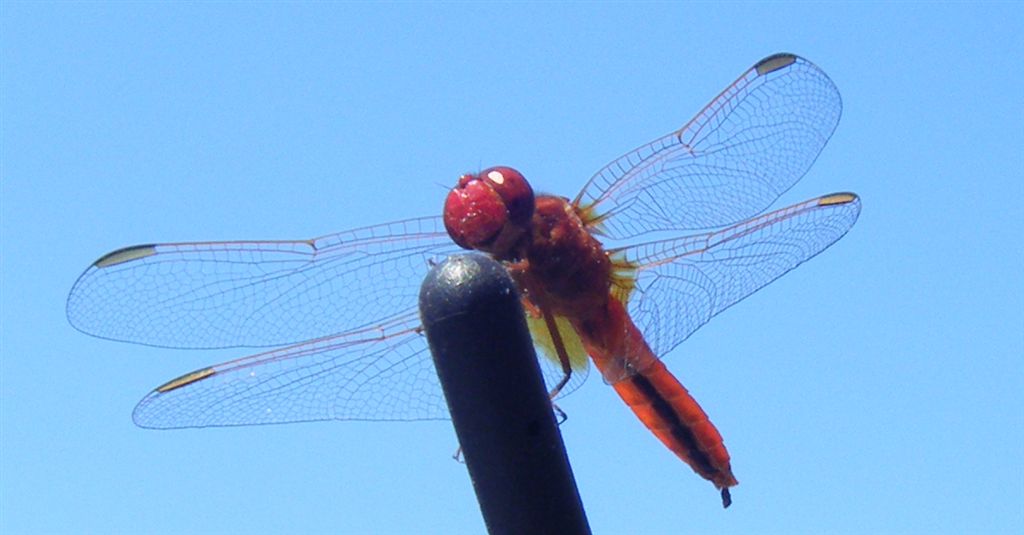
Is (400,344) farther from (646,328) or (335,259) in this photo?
(646,328)

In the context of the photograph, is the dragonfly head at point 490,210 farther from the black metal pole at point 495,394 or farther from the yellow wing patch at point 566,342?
the black metal pole at point 495,394

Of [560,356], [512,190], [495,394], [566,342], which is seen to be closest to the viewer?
[495,394]

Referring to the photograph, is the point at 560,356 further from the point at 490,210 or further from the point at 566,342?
the point at 490,210

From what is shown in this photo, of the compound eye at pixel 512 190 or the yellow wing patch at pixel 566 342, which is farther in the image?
the yellow wing patch at pixel 566 342

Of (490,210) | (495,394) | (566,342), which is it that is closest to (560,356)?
(566,342)

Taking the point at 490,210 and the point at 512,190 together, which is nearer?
the point at 490,210

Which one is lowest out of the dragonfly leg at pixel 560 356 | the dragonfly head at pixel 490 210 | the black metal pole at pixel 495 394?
the black metal pole at pixel 495 394

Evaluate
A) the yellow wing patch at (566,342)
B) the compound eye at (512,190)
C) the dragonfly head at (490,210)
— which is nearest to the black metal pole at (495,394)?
the dragonfly head at (490,210)
